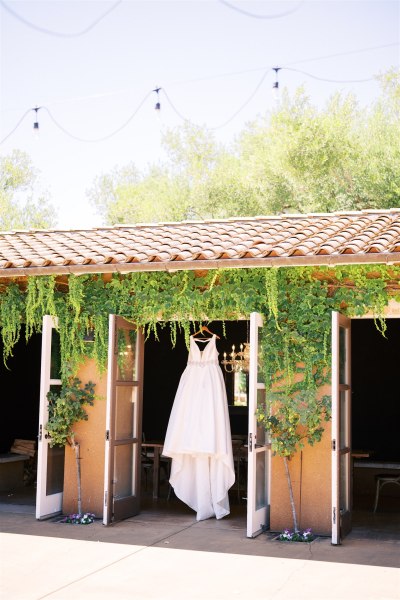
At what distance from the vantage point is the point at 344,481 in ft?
25.3

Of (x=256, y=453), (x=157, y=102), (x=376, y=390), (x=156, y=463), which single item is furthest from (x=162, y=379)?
(x=256, y=453)

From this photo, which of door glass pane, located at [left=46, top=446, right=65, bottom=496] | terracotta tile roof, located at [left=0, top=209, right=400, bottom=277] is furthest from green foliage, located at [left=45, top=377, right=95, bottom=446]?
terracotta tile roof, located at [left=0, top=209, right=400, bottom=277]

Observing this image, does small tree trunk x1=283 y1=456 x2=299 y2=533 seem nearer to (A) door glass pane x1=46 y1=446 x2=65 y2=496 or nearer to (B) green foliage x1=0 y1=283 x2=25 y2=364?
(A) door glass pane x1=46 y1=446 x2=65 y2=496

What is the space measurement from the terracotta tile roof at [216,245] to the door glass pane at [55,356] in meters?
0.90

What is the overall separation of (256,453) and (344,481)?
1.01m

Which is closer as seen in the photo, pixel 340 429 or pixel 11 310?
pixel 340 429

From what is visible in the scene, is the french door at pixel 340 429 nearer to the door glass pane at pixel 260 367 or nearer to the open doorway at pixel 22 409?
the door glass pane at pixel 260 367

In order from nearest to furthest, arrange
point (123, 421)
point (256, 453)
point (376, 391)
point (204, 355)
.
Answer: point (256, 453) → point (123, 421) → point (204, 355) → point (376, 391)

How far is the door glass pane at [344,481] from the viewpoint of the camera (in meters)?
7.57

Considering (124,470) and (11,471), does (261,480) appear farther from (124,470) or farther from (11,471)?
(11,471)

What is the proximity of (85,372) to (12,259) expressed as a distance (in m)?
1.61

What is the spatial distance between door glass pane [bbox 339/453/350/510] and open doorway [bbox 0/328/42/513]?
567 centimetres

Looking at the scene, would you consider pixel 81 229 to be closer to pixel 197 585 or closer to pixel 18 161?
pixel 197 585

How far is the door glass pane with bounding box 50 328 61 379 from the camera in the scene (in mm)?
8523
